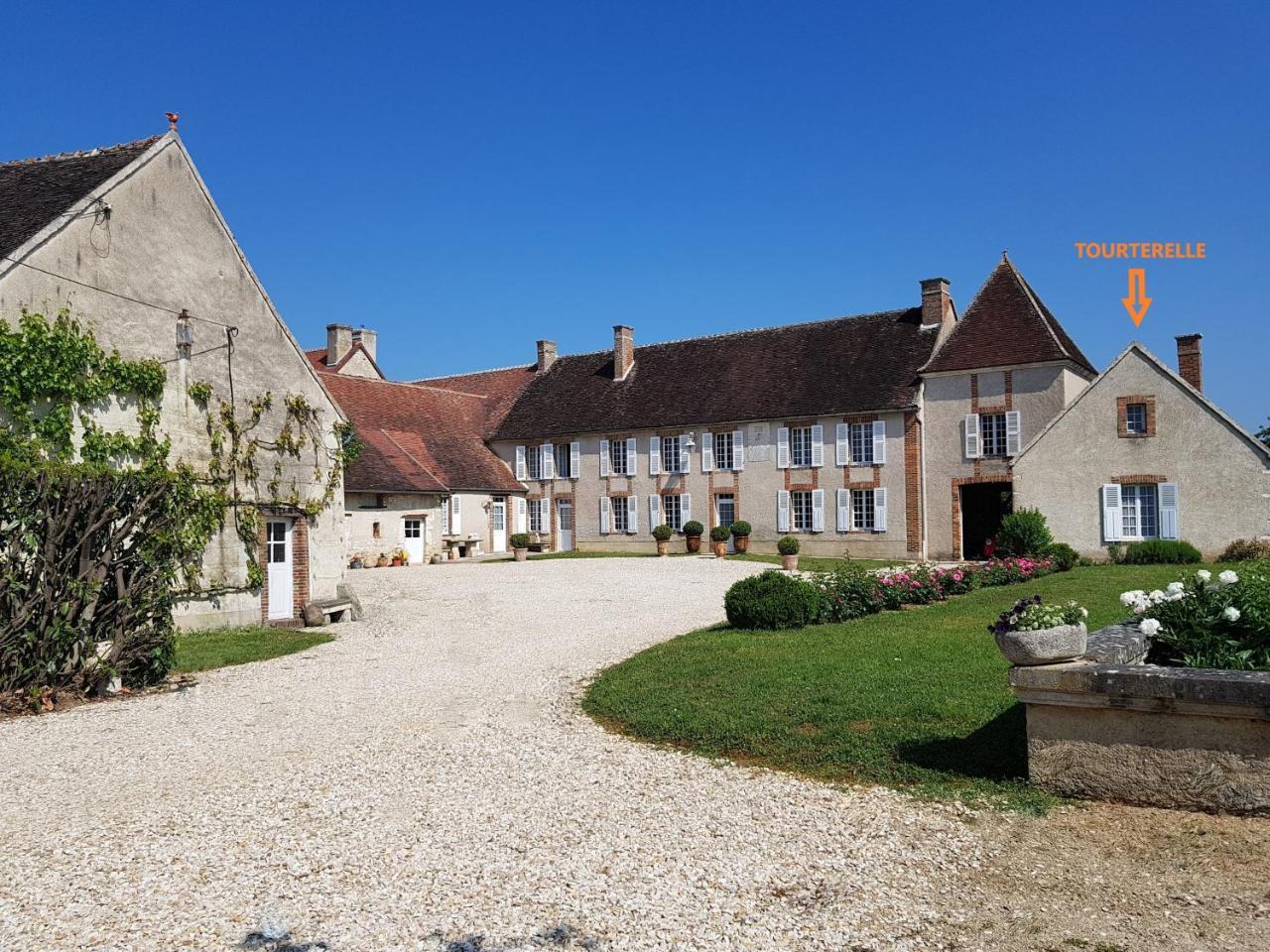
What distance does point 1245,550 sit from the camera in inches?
878

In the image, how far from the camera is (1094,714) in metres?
5.31

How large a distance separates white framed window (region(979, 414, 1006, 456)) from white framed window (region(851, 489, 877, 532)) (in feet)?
11.5

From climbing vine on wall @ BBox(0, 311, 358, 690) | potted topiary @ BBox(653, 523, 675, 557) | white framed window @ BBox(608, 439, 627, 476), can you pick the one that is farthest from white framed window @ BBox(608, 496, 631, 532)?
climbing vine on wall @ BBox(0, 311, 358, 690)

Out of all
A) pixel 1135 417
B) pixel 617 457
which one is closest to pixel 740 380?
pixel 617 457

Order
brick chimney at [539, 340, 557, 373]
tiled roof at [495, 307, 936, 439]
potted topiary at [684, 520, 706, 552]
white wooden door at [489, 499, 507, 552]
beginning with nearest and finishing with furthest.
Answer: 1. tiled roof at [495, 307, 936, 439]
2. potted topiary at [684, 520, 706, 552]
3. white wooden door at [489, 499, 507, 552]
4. brick chimney at [539, 340, 557, 373]

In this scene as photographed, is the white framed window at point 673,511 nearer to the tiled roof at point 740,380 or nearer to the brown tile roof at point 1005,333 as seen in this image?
the tiled roof at point 740,380

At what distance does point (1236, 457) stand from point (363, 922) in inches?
947

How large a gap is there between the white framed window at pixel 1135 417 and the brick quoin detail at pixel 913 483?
19.0 ft

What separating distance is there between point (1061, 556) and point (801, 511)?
9.52 m

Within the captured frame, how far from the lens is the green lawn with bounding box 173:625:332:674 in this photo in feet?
38.4

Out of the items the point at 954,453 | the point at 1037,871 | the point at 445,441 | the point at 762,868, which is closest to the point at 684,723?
the point at 762,868

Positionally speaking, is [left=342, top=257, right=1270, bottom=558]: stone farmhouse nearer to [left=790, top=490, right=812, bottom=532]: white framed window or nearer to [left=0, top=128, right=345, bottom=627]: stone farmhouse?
[left=790, top=490, right=812, bottom=532]: white framed window

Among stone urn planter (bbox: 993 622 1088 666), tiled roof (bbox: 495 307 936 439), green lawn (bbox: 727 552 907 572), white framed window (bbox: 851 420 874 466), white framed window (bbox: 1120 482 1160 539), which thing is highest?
tiled roof (bbox: 495 307 936 439)

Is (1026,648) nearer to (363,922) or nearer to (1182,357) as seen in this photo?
(363,922)
